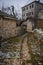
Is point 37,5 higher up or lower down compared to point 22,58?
higher up

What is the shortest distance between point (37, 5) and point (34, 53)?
29583mm

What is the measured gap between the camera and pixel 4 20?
17.0 metres

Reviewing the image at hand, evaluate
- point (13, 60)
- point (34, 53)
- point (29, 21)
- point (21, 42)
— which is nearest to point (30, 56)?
point (34, 53)

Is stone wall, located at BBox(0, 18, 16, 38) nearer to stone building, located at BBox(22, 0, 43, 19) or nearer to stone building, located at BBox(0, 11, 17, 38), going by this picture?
stone building, located at BBox(0, 11, 17, 38)

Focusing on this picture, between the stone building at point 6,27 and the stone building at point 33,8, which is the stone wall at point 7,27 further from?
the stone building at point 33,8

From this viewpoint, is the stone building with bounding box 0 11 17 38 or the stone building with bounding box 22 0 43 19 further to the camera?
the stone building with bounding box 22 0 43 19

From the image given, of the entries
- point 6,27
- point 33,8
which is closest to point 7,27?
point 6,27

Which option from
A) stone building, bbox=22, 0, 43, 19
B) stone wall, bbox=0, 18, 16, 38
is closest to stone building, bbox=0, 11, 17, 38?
stone wall, bbox=0, 18, 16, 38

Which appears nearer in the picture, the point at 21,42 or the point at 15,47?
the point at 15,47

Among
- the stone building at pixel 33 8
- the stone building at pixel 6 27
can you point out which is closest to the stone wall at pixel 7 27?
the stone building at pixel 6 27

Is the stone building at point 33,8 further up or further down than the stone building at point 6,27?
further up

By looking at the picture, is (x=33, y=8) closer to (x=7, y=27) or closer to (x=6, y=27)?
(x=7, y=27)

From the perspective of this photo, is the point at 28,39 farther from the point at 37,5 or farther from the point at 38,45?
the point at 37,5

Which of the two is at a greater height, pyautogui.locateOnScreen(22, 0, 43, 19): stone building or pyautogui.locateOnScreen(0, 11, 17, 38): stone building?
pyautogui.locateOnScreen(22, 0, 43, 19): stone building
